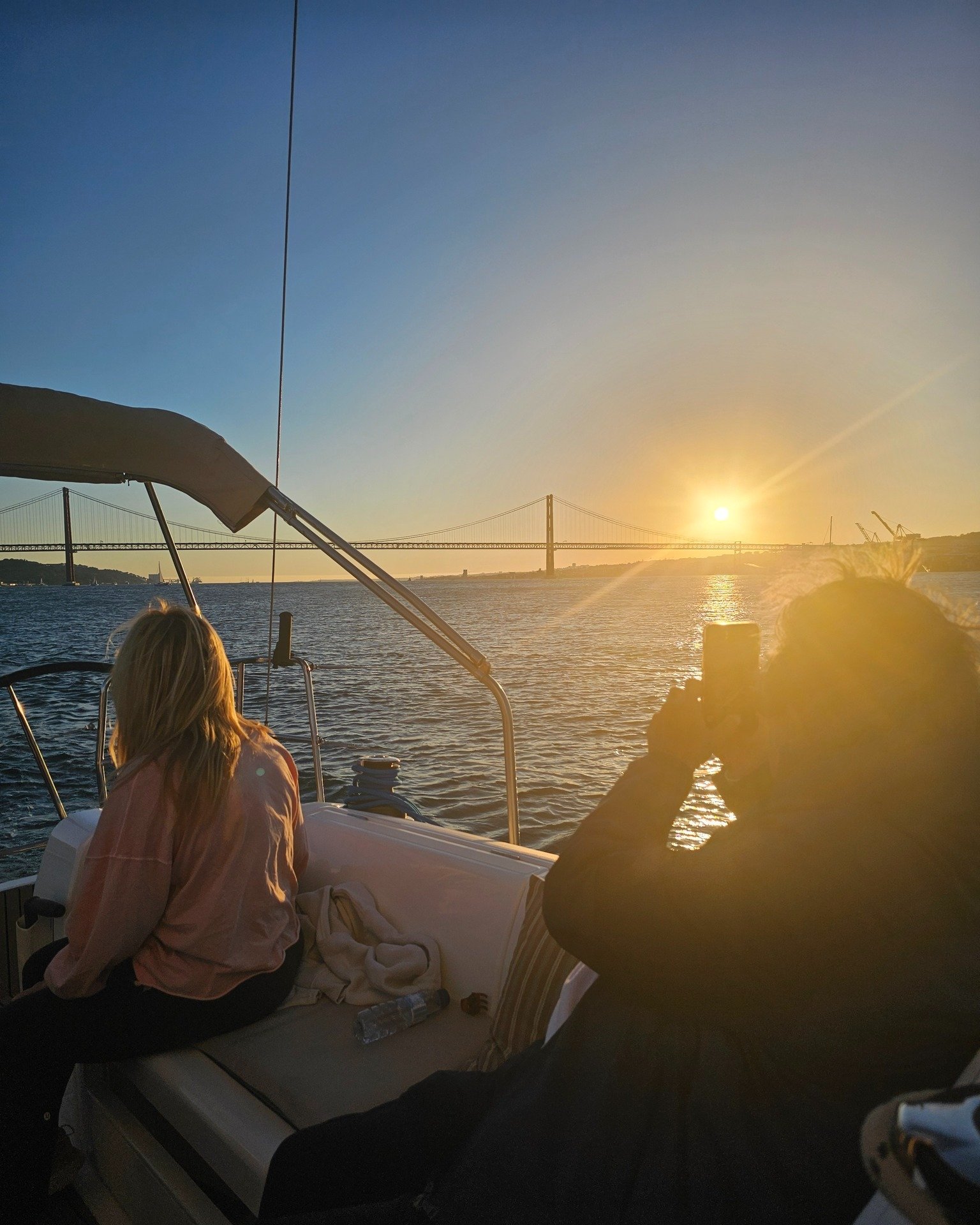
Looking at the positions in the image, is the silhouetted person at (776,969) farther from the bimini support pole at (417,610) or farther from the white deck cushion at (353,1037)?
the bimini support pole at (417,610)

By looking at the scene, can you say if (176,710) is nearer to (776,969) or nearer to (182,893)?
(182,893)

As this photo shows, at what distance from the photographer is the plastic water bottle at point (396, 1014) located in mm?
1618

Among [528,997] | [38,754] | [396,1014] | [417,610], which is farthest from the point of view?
[38,754]

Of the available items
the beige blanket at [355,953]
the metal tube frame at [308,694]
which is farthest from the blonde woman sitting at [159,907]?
the metal tube frame at [308,694]

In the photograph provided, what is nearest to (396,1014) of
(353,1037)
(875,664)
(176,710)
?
(353,1037)

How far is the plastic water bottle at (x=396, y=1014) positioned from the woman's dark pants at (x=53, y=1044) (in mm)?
295

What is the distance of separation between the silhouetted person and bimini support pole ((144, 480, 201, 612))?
2031mm

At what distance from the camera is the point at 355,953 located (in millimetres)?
1816

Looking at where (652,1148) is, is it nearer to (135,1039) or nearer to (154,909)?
(154,909)

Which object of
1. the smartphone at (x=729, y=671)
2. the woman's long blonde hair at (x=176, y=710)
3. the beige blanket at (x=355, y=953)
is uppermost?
the smartphone at (x=729, y=671)

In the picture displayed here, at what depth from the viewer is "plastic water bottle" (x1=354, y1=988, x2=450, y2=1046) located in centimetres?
162

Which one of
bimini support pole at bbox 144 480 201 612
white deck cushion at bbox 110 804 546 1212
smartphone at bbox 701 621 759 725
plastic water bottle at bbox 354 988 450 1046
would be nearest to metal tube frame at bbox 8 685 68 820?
bimini support pole at bbox 144 480 201 612

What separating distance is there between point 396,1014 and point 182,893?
570mm

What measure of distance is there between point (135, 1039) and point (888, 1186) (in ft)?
4.61
